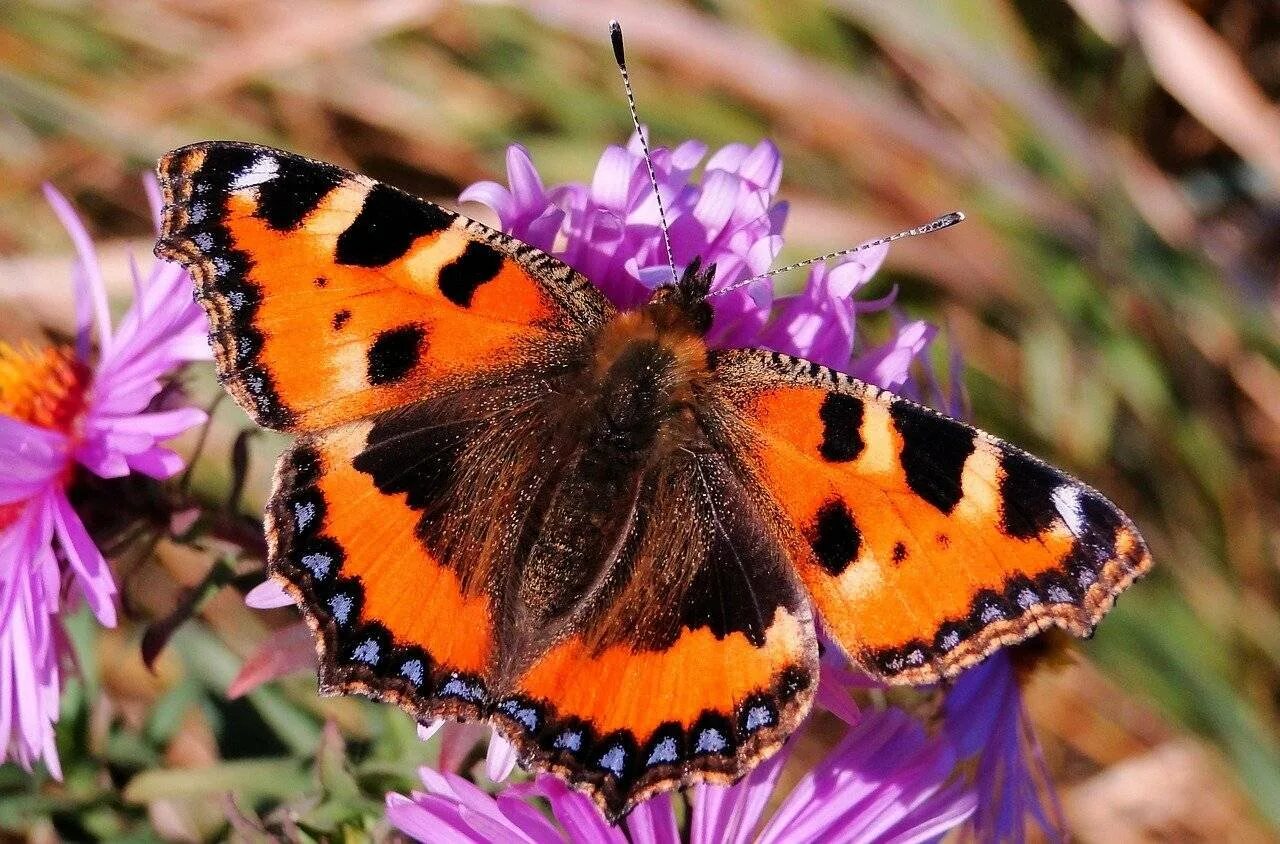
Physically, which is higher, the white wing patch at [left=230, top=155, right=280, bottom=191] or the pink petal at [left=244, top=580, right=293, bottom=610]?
the white wing patch at [left=230, top=155, right=280, bottom=191]

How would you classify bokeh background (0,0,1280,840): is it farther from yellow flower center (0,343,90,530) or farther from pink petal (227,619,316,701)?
pink petal (227,619,316,701)

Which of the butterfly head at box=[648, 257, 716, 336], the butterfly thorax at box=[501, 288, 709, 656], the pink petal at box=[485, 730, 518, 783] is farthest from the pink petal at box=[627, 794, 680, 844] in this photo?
the butterfly head at box=[648, 257, 716, 336]

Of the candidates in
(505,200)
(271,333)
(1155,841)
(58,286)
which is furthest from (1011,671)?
(58,286)

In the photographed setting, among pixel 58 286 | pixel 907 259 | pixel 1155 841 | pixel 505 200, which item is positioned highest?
pixel 505 200

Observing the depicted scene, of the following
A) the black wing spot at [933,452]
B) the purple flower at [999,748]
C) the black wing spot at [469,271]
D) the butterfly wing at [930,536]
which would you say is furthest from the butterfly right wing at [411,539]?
the purple flower at [999,748]

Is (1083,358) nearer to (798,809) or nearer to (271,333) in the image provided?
(798,809)
